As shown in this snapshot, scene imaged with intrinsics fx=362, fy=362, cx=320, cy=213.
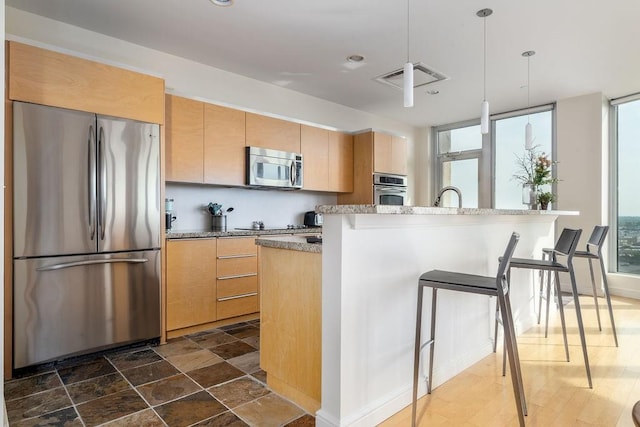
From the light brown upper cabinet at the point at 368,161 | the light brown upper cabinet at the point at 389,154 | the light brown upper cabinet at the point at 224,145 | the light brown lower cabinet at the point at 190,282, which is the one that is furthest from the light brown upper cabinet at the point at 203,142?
the light brown upper cabinet at the point at 389,154

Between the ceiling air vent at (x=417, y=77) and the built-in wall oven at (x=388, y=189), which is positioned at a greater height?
the ceiling air vent at (x=417, y=77)

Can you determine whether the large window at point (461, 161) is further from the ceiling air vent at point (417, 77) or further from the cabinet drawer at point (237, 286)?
the cabinet drawer at point (237, 286)

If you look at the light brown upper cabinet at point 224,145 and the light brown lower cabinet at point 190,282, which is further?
the light brown upper cabinet at point 224,145

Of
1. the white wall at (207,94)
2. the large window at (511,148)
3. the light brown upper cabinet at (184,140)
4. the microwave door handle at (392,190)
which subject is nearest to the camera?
the white wall at (207,94)

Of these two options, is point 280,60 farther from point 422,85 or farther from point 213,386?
point 213,386

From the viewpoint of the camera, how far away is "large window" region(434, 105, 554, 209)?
526 centimetres

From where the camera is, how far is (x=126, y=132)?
2699mm

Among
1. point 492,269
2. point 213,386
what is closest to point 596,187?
point 492,269

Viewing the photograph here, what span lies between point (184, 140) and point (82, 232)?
4.05 ft

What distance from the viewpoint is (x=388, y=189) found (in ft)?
16.7

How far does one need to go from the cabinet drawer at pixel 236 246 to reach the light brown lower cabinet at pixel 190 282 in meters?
0.08

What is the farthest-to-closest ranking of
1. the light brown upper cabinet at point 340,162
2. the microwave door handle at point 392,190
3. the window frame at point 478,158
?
the window frame at point 478,158, the microwave door handle at point 392,190, the light brown upper cabinet at point 340,162

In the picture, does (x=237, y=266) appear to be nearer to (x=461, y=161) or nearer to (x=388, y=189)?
(x=388, y=189)

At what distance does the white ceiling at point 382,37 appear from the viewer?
278cm
